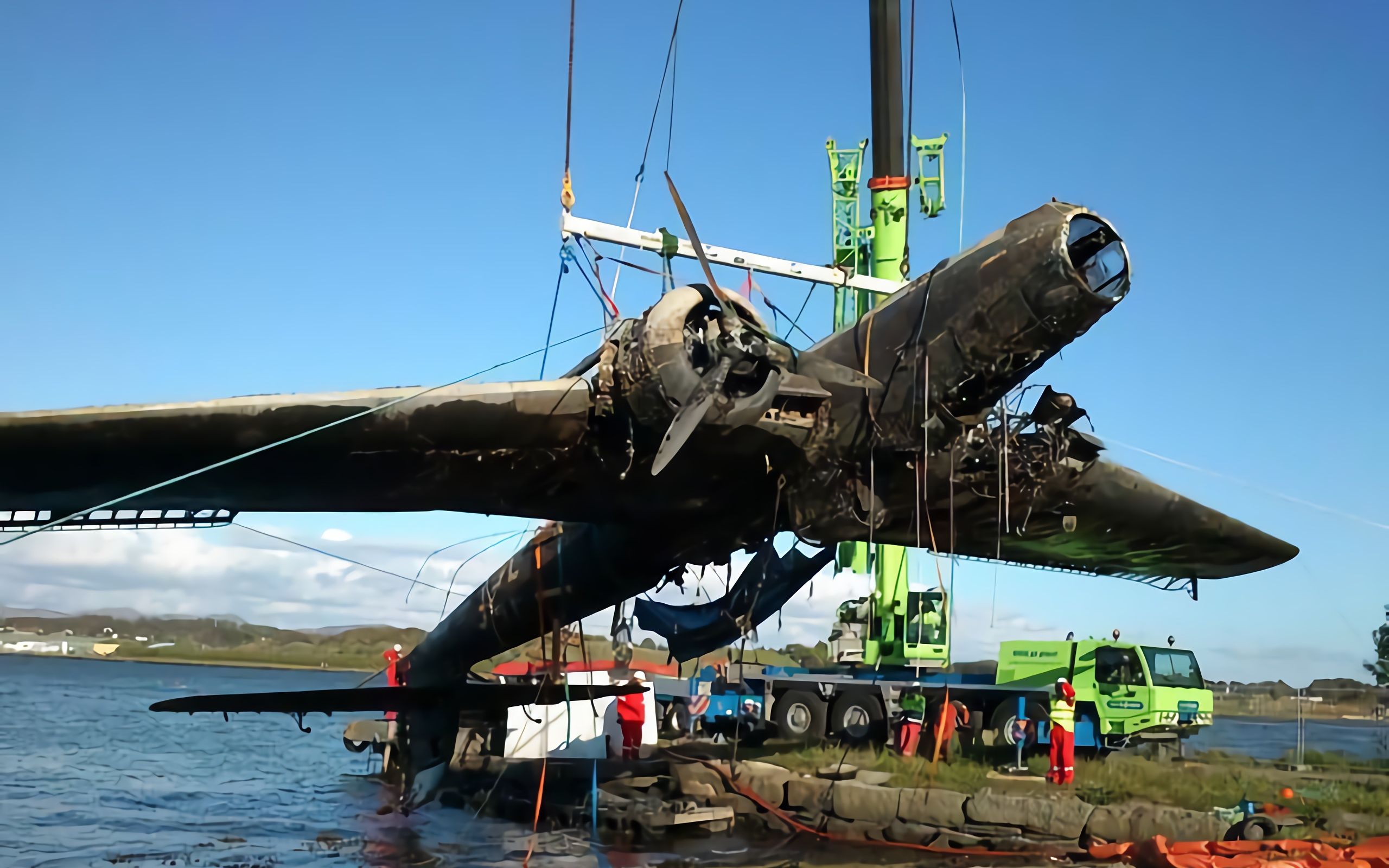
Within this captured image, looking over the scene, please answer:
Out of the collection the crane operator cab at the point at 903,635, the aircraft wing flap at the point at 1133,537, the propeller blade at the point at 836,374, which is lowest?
the crane operator cab at the point at 903,635

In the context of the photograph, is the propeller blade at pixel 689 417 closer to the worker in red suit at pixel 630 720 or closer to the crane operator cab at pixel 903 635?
the worker in red suit at pixel 630 720

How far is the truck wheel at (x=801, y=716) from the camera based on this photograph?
18156 millimetres

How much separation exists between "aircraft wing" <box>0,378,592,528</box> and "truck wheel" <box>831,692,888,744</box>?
10230 millimetres

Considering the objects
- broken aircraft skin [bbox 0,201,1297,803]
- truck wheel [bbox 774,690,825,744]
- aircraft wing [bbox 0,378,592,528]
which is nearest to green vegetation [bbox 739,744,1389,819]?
truck wheel [bbox 774,690,825,744]

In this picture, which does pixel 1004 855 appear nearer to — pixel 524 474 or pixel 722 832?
pixel 722 832

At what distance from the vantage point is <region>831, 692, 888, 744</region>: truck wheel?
57.8 feet

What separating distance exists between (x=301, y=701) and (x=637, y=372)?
8.07 m

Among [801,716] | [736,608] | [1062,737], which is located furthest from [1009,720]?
[736,608]

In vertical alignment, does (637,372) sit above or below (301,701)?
above

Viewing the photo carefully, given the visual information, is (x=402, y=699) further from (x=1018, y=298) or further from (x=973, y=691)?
(x=1018, y=298)

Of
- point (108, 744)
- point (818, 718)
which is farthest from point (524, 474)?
point (108, 744)

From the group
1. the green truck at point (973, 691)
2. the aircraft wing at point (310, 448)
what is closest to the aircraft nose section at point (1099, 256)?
the aircraft wing at point (310, 448)

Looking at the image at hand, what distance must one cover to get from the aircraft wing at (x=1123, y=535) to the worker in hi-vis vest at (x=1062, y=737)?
2649mm

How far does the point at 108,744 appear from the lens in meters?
29.6
